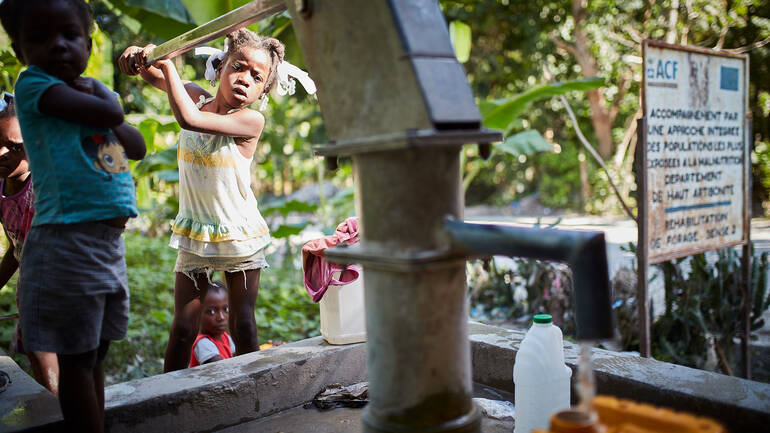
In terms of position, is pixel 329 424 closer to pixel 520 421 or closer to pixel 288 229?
pixel 520 421

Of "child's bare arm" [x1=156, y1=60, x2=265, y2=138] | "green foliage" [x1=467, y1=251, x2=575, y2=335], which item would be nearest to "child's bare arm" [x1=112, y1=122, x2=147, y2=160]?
"child's bare arm" [x1=156, y1=60, x2=265, y2=138]

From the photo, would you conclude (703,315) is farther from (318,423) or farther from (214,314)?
(214,314)

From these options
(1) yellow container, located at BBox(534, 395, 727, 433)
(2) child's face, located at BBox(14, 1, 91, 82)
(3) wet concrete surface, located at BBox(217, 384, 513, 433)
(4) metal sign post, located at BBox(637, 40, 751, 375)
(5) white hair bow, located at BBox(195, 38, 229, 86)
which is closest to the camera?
(1) yellow container, located at BBox(534, 395, 727, 433)

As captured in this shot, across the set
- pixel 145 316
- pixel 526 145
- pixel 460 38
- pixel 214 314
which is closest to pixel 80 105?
pixel 214 314

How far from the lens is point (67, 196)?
1.78m

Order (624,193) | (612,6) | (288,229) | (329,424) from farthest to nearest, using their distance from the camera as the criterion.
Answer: (624,193)
(612,6)
(288,229)
(329,424)

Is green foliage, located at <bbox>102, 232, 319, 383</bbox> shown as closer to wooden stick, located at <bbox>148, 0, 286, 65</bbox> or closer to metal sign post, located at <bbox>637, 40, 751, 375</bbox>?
wooden stick, located at <bbox>148, 0, 286, 65</bbox>

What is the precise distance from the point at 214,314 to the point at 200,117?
1508 mm

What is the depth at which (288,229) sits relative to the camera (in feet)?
19.3

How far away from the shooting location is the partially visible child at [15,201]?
8.93ft

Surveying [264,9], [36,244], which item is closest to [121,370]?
[36,244]

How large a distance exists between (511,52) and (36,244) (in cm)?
1476

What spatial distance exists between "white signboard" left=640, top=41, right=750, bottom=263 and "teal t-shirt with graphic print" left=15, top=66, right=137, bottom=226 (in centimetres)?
278

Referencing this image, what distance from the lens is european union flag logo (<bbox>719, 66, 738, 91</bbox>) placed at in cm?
410
